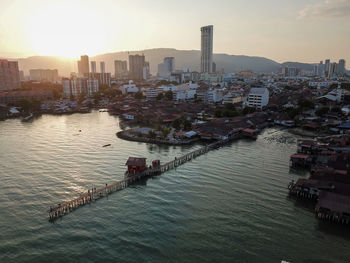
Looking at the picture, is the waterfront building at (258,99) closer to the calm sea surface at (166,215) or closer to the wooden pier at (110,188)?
the calm sea surface at (166,215)

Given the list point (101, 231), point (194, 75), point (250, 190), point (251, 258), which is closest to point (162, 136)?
point (250, 190)

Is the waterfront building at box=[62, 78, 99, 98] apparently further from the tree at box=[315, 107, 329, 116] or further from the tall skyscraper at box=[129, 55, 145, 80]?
the tall skyscraper at box=[129, 55, 145, 80]

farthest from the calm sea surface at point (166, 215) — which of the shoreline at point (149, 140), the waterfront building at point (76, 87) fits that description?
the waterfront building at point (76, 87)

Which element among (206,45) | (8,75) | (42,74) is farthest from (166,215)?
(42,74)

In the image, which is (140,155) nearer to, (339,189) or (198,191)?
(198,191)

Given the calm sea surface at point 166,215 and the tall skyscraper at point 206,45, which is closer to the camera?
the calm sea surface at point 166,215

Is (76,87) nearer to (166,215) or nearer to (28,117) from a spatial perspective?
(28,117)
